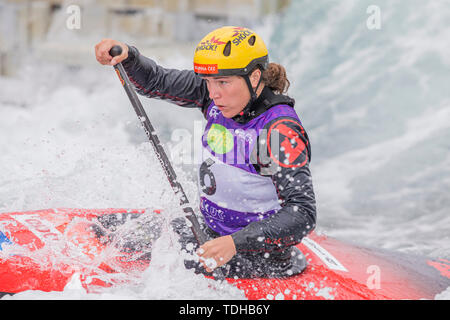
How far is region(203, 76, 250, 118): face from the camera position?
2.16m

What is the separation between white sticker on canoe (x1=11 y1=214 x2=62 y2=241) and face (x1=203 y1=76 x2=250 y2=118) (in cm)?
96

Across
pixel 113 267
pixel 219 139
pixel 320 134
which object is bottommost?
pixel 113 267

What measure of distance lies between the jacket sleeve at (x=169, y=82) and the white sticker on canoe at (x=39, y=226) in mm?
775

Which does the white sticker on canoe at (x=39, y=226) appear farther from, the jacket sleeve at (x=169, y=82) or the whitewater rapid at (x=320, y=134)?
the jacket sleeve at (x=169, y=82)

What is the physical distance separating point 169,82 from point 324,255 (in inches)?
45.9

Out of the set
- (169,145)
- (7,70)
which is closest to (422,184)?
(169,145)

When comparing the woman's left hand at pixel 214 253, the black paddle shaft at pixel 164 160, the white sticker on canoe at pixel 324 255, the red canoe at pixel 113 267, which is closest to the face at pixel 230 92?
the black paddle shaft at pixel 164 160

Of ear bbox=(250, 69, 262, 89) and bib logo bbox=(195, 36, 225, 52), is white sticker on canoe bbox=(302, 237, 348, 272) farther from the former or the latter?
bib logo bbox=(195, 36, 225, 52)

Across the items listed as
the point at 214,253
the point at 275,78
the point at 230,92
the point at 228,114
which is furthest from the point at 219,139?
the point at 214,253

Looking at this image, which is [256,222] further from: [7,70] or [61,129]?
[7,70]

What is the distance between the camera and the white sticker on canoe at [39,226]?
2402mm

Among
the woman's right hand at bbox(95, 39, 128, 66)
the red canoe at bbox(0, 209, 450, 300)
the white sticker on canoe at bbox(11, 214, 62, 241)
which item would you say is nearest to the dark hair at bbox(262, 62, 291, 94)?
the woman's right hand at bbox(95, 39, 128, 66)

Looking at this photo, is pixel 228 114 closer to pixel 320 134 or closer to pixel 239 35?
pixel 239 35

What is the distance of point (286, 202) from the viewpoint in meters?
2.01
